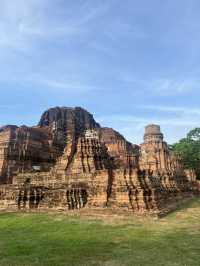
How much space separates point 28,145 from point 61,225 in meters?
25.5

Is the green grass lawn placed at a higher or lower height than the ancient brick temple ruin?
lower

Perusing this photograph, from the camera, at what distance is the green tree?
5106 cm

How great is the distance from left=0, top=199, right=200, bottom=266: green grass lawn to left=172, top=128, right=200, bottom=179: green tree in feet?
115

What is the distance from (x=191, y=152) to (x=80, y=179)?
34820 millimetres

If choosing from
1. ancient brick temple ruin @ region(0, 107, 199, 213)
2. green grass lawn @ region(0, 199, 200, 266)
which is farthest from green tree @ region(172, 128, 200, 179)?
green grass lawn @ region(0, 199, 200, 266)

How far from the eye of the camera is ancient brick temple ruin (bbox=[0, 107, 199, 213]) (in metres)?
19.3

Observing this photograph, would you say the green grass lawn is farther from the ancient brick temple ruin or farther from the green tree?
the green tree

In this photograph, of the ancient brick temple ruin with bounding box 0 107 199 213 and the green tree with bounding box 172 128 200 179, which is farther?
the green tree with bounding box 172 128 200 179

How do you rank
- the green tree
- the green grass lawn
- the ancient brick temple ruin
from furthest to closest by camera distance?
the green tree, the ancient brick temple ruin, the green grass lawn

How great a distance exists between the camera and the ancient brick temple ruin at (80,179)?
1928cm

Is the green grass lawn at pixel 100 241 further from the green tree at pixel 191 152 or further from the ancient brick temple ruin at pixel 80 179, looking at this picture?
the green tree at pixel 191 152

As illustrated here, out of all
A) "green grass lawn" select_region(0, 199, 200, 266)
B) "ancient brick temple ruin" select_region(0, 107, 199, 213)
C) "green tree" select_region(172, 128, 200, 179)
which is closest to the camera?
"green grass lawn" select_region(0, 199, 200, 266)

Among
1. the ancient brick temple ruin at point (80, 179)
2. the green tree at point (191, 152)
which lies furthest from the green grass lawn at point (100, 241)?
the green tree at point (191, 152)

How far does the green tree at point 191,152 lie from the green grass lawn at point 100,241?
34901 millimetres
